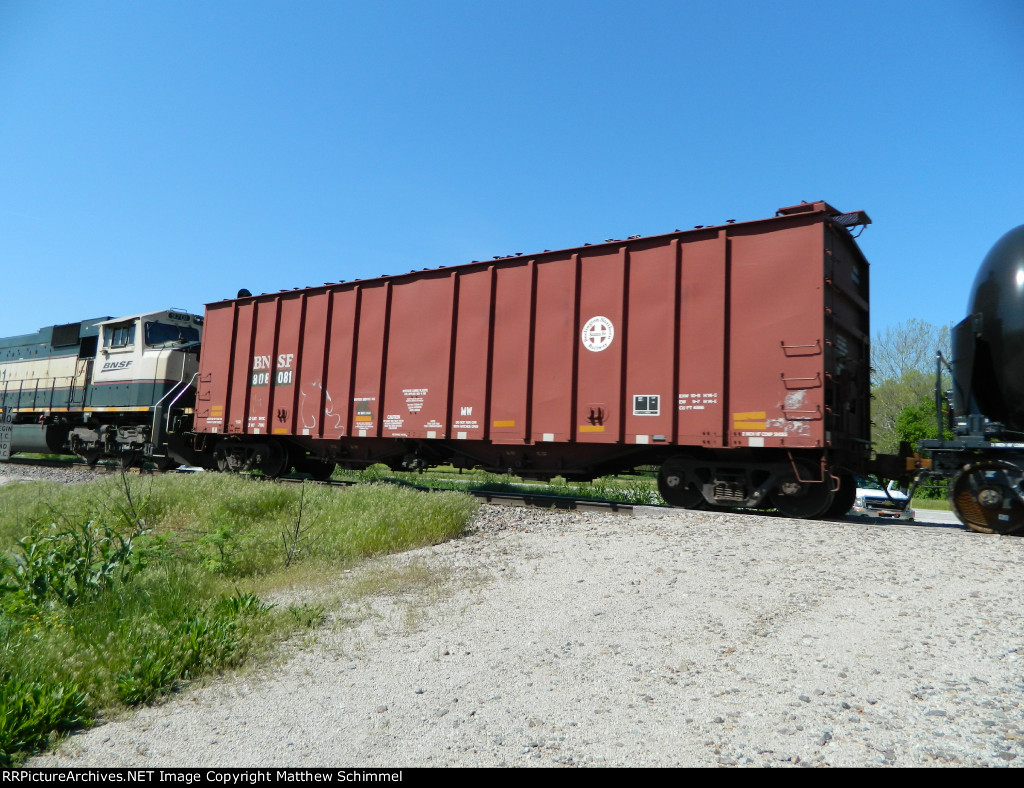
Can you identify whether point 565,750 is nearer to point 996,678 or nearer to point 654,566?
point 996,678

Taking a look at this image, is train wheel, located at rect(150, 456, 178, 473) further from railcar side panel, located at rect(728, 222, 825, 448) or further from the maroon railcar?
railcar side panel, located at rect(728, 222, 825, 448)

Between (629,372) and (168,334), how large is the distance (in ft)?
40.3

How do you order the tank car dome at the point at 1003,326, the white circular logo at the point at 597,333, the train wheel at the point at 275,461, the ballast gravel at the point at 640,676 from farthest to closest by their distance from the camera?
the train wheel at the point at 275,461, the white circular logo at the point at 597,333, the tank car dome at the point at 1003,326, the ballast gravel at the point at 640,676

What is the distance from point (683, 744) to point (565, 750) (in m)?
0.52

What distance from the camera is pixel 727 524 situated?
292 inches

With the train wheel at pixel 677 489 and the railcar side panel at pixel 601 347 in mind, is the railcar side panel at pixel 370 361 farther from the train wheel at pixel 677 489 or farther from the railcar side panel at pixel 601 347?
the train wheel at pixel 677 489

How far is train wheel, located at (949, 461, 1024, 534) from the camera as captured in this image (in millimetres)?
7371

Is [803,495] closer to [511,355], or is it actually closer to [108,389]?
[511,355]

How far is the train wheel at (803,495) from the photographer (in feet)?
27.4

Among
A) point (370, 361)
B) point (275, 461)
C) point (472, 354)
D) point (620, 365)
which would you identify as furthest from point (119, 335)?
point (620, 365)

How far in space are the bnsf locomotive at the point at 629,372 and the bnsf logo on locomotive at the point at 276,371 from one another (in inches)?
1.8

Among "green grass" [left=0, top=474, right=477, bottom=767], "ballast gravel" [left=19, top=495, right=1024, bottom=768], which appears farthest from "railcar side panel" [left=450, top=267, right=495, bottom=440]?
"ballast gravel" [left=19, top=495, right=1024, bottom=768]

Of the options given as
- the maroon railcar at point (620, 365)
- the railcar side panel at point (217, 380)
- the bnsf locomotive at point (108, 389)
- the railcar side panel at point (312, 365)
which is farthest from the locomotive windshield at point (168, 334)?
the railcar side panel at point (312, 365)

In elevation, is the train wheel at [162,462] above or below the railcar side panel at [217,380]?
below
